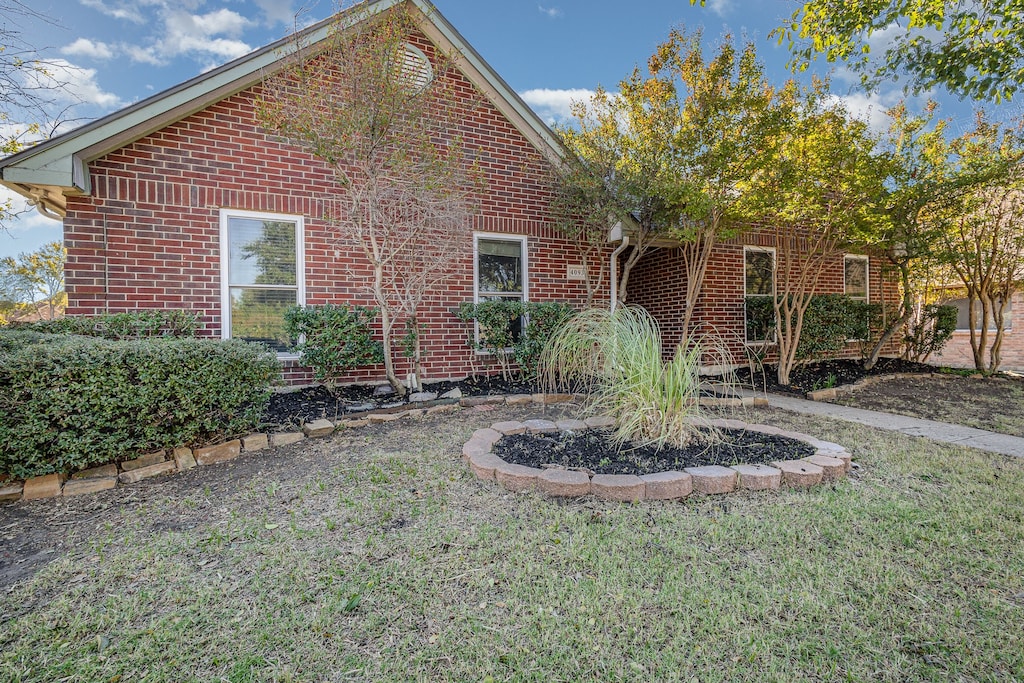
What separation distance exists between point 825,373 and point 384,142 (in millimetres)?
7832

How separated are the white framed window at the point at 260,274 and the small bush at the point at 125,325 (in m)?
0.43

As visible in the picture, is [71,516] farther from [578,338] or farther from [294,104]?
[294,104]

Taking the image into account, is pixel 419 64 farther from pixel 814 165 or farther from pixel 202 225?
pixel 814 165

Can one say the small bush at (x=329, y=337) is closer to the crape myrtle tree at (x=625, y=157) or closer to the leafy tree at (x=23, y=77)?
the leafy tree at (x=23, y=77)

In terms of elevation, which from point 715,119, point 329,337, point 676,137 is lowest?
point 329,337

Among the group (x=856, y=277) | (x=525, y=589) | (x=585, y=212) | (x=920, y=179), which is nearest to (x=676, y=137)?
(x=585, y=212)

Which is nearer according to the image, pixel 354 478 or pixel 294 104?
pixel 354 478

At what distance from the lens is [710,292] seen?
28.5 ft

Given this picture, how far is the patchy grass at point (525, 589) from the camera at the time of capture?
1657 mm

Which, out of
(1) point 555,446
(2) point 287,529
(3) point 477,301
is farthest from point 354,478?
(3) point 477,301

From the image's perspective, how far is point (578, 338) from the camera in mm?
4082

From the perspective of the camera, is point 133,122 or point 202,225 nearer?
point 133,122

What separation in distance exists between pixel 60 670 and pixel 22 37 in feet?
16.9

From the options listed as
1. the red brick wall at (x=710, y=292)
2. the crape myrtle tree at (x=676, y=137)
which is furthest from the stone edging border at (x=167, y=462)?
the red brick wall at (x=710, y=292)
